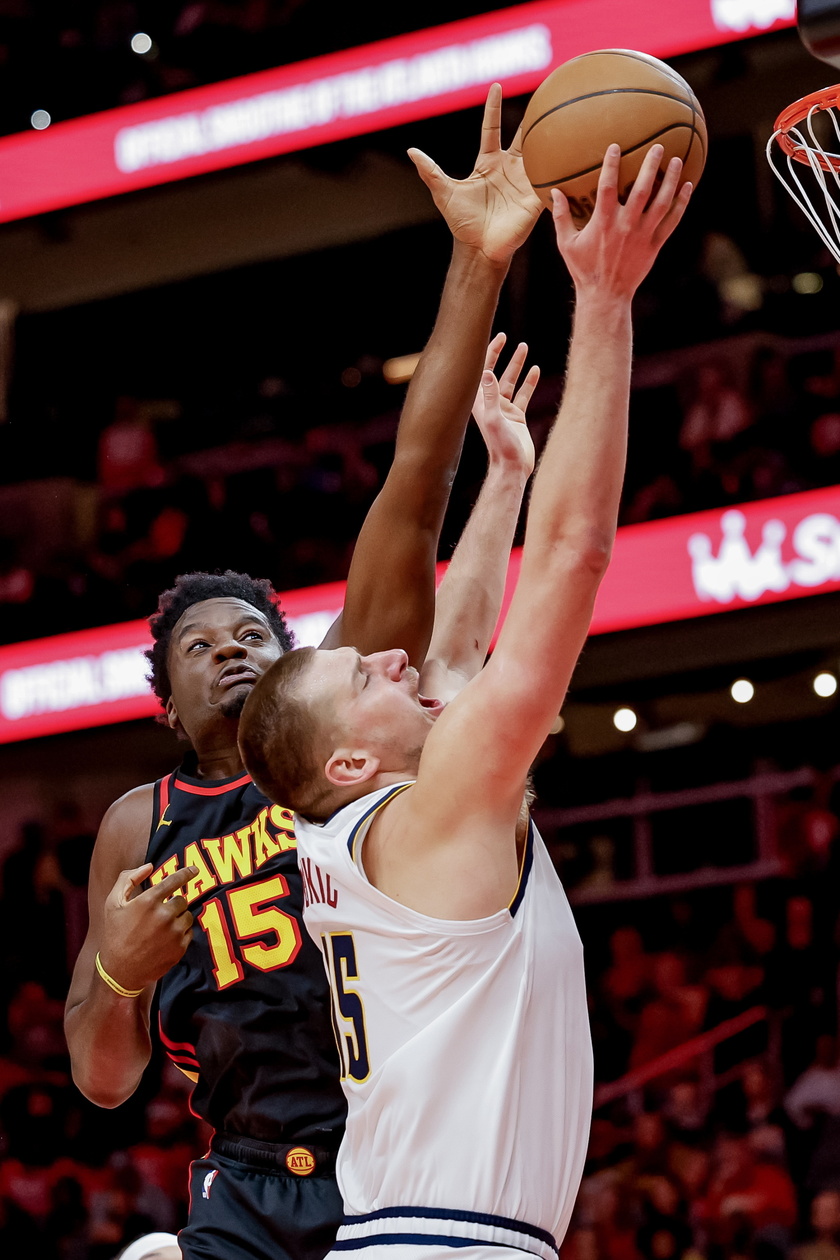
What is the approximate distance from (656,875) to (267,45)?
640 centimetres

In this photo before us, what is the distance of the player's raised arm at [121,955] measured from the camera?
315 cm

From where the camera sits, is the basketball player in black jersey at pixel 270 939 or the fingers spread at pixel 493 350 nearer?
the basketball player in black jersey at pixel 270 939

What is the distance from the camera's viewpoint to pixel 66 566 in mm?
10953

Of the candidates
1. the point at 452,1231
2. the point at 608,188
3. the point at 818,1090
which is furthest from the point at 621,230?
the point at 818,1090

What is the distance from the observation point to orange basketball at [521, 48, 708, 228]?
259 centimetres

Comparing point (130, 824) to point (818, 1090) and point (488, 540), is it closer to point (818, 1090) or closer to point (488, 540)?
point (488, 540)

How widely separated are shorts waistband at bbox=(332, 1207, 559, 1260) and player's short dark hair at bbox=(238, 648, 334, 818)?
68 centimetres

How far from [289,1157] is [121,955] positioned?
528 mm

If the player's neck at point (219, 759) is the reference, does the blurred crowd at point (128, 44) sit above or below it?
above

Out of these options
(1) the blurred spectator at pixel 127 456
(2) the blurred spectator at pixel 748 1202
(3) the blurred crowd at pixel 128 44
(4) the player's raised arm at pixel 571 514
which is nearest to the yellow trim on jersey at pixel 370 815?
(4) the player's raised arm at pixel 571 514

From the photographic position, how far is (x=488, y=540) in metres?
3.46

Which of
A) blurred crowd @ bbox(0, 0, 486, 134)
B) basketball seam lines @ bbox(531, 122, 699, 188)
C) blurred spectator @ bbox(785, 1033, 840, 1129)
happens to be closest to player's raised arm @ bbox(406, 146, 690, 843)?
basketball seam lines @ bbox(531, 122, 699, 188)

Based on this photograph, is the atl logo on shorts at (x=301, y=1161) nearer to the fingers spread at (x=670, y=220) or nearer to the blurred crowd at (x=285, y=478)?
the fingers spread at (x=670, y=220)

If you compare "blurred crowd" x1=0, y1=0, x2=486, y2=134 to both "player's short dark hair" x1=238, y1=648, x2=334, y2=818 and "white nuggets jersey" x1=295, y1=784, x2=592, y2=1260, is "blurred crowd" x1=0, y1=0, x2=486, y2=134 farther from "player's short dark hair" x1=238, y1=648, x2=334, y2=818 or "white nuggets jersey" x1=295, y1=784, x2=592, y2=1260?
"white nuggets jersey" x1=295, y1=784, x2=592, y2=1260
